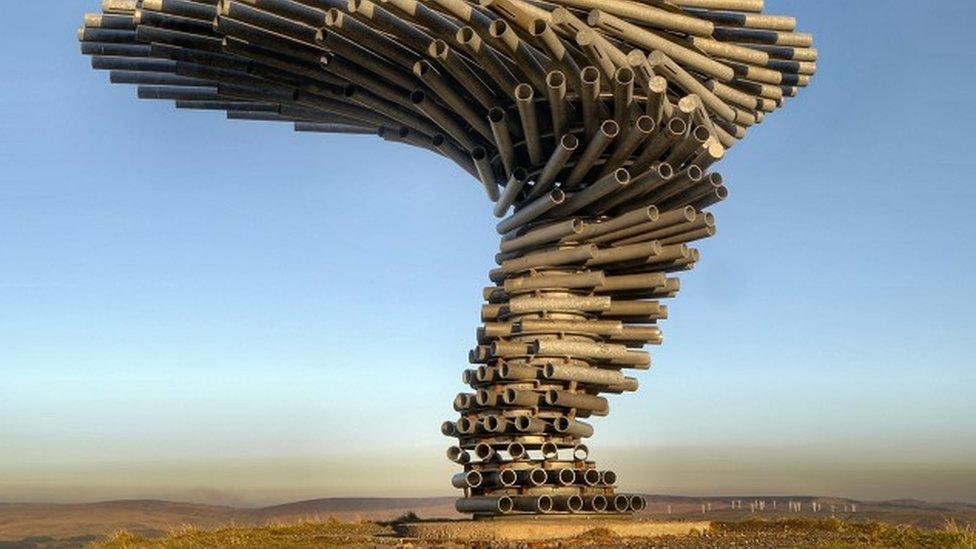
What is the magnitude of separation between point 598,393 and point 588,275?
2.05 metres

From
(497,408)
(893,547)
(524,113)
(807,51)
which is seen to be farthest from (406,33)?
(893,547)

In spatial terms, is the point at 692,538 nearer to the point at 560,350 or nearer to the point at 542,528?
the point at 542,528

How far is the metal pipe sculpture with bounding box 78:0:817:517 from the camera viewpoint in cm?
1745

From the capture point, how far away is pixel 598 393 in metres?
19.5

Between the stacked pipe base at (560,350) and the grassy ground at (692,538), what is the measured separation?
60.0 inches

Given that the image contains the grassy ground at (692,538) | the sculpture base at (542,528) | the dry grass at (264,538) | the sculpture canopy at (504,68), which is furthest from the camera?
the sculpture canopy at (504,68)

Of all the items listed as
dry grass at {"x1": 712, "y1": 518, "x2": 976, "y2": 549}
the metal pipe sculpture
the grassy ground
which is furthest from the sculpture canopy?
dry grass at {"x1": 712, "y1": 518, "x2": 976, "y2": 549}

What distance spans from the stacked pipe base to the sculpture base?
31 centimetres

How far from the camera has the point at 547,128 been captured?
19.3 m

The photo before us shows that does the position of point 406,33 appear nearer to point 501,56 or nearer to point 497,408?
point 501,56

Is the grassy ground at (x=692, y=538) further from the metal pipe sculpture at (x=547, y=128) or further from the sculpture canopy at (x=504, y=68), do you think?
the sculpture canopy at (x=504, y=68)

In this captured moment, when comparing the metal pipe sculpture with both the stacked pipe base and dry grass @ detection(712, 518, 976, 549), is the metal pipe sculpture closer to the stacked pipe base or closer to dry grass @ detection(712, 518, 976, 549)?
the stacked pipe base

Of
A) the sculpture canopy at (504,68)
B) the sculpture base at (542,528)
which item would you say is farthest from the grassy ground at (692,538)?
the sculpture canopy at (504,68)

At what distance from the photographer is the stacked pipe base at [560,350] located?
59.3 feet
